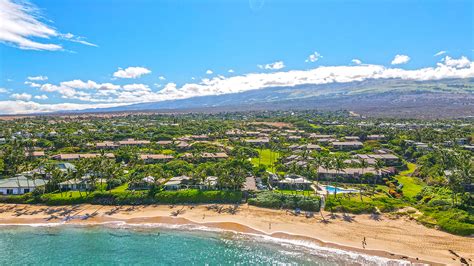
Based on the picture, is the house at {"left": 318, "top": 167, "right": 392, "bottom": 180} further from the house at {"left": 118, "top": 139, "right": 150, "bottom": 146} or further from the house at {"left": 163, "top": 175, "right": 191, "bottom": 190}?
the house at {"left": 118, "top": 139, "right": 150, "bottom": 146}

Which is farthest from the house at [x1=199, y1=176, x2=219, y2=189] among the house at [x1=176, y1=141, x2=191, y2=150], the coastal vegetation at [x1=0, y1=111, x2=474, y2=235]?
the house at [x1=176, y1=141, x2=191, y2=150]

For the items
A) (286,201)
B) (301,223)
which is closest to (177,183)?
(286,201)

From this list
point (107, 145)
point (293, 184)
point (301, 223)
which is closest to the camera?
point (301, 223)

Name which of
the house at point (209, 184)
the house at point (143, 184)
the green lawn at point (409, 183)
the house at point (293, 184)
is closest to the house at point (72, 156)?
the house at point (143, 184)

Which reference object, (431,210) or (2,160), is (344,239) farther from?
(2,160)

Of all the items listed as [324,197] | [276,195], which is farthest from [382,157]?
[276,195]

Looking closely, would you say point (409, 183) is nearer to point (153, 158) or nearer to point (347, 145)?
point (347, 145)

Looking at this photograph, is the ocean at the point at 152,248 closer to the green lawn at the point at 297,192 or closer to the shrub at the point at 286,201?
the shrub at the point at 286,201
